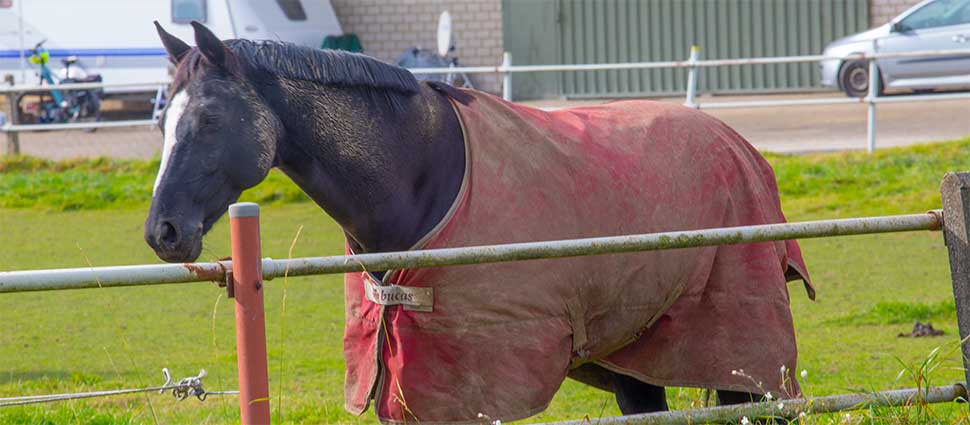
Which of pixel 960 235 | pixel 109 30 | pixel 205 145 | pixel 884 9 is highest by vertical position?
pixel 109 30

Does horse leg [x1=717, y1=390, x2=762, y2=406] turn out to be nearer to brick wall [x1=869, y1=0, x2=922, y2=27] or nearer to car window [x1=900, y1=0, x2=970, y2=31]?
car window [x1=900, y1=0, x2=970, y2=31]

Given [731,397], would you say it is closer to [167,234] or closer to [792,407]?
[792,407]

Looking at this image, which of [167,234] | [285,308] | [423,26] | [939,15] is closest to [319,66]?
[167,234]

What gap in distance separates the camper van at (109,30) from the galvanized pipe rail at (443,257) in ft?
52.9

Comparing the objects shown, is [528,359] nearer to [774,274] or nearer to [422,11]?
[774,274]

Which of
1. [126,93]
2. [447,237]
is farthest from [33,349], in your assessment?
[126,93]

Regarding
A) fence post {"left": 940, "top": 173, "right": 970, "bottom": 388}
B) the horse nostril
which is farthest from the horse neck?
fence post {"left": 940, "top": 173, "right": 970, "bottom": 388}

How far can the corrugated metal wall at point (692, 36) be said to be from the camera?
2120cm

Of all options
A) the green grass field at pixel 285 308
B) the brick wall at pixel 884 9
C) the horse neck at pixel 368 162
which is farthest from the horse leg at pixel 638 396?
the brick wall at pixel 884 9

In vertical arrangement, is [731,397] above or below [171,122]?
below

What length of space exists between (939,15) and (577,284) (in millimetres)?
15048

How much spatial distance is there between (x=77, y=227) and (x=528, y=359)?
27.9 feet

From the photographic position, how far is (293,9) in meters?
20.1

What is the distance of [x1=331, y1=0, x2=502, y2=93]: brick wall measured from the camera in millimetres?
21812
